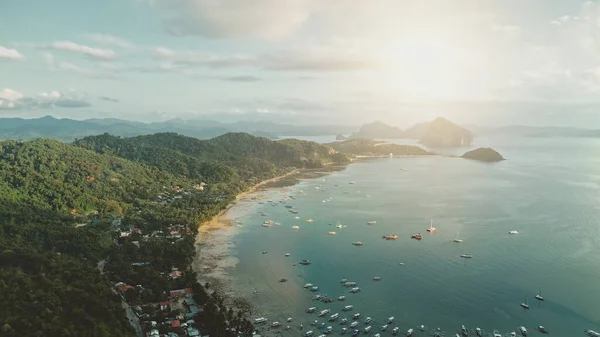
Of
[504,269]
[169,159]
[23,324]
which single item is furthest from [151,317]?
[169,159]

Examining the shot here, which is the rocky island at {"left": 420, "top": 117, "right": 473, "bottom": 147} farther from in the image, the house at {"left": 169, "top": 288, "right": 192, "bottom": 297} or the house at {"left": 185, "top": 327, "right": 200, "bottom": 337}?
the house at {"left": 185, "top": 327, "right": 200, "bottom": 337}

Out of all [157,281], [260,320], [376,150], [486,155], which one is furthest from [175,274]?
[376,150]

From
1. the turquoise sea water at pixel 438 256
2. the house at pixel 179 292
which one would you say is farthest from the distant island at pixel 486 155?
the house at pixel 179 292

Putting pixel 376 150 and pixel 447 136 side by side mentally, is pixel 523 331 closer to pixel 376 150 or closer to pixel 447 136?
pixel 376 150

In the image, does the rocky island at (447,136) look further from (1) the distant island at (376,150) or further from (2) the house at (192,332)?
(2) the house at (192,332)

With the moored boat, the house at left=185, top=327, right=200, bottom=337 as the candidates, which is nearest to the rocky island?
the moored boat
